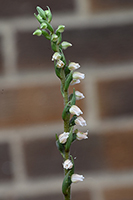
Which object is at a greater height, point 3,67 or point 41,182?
point 3,67

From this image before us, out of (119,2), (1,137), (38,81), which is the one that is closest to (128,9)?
(119,2)

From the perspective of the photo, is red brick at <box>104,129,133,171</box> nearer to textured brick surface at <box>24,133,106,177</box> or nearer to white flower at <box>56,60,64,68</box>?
textured brick surface at <box>24,133,106,177</box>

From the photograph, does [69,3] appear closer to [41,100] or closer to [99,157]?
[41,100]

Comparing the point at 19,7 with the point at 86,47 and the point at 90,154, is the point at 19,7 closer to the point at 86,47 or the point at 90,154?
the point at 86,47

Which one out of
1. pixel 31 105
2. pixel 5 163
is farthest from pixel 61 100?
pixel 5 163

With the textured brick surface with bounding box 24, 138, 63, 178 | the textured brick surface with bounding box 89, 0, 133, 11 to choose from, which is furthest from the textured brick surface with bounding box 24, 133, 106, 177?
the textured brick surface with bounding box 89, 0, 133, 11

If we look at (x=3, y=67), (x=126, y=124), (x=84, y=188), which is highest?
(x=3, y=67)

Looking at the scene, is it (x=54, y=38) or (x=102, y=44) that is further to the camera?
(x=102, y=44)

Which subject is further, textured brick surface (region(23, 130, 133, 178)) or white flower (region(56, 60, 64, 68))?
textured brick surface (region(23, 130, 133, 178))
